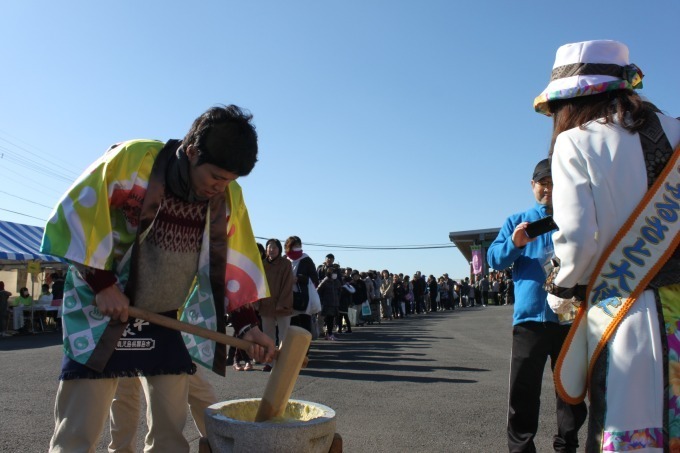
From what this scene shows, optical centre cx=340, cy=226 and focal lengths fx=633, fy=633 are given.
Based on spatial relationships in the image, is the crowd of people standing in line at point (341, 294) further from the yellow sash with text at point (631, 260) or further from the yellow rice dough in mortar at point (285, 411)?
the yellow sash with text at point (631, 260)

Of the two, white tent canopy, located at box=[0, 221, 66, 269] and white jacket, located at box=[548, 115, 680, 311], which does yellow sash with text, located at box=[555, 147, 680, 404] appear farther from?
white tent canopy, located at box=[0, 221, 66, 269]

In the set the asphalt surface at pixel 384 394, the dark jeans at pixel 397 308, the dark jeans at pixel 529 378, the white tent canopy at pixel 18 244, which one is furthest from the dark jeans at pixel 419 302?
the dark jeans at pixel 529 378

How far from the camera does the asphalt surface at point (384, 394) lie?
4.73 metres

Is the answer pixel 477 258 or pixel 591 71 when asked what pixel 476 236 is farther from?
pixel 591 71

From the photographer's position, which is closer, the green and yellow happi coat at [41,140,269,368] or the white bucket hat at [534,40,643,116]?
the white bucket hat at [534,40,643,116]

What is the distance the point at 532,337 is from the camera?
3.74 meters

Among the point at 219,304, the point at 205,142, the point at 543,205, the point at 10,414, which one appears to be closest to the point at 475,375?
the point at 543,205

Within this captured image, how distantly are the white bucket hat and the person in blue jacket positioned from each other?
1.48 m

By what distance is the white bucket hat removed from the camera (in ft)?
7.00

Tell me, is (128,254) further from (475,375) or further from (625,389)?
(475,375)

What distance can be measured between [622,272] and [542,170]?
2103 mm

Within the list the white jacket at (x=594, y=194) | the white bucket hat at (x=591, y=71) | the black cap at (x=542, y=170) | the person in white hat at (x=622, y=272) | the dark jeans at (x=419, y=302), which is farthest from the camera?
the dark jeans at (x=419, y=302)

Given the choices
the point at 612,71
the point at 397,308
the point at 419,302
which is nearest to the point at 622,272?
the point at 612,71

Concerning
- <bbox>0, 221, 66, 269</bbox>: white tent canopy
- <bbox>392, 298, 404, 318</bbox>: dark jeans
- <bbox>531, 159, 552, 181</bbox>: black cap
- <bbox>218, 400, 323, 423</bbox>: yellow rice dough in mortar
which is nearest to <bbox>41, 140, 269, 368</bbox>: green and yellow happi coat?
<bbox>218, 400, 323, 423</bbox>: yellow rice dough in mortar
